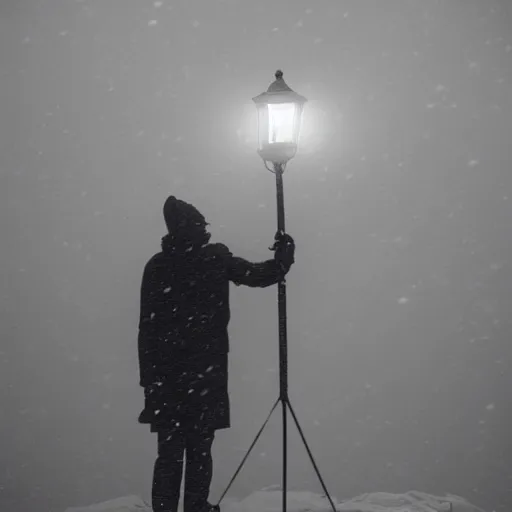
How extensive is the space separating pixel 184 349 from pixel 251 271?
1.65ft

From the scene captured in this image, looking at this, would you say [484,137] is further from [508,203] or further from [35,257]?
[35,257]

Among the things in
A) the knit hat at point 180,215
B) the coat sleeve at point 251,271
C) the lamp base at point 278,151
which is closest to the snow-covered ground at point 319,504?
the coat sleeve at point 251,271

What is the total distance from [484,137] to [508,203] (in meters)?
0.45

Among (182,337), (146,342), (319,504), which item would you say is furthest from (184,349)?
(319,504)

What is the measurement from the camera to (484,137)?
11.5 feet

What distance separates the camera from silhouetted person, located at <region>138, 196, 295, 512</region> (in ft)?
8.54

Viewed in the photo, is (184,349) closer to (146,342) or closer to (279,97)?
(146,342)

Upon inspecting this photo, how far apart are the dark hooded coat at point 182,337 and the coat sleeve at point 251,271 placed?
57 mm

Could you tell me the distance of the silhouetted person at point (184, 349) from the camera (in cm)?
260

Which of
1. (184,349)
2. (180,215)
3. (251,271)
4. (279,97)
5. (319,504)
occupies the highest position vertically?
(279,97)

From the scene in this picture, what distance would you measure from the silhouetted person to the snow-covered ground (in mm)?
873

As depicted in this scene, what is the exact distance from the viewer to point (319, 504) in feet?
11.2

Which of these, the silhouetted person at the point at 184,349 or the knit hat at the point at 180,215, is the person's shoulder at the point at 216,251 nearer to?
the silhouetted person at the point at 184,349

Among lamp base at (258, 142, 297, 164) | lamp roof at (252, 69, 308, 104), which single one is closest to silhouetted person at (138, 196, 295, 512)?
lamp base at (258, 142, 297, 164)
